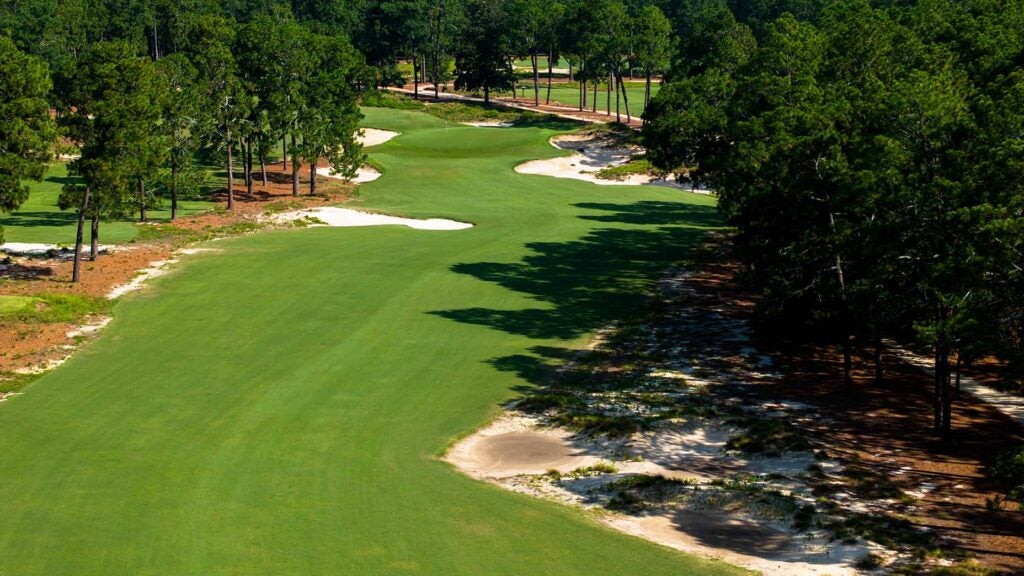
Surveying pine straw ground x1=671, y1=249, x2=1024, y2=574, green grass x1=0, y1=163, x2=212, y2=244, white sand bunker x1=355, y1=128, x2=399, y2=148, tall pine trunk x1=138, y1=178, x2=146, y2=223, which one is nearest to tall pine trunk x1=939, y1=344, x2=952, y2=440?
pine straw ground x1=671, y1=249, x2=1024, y2=574

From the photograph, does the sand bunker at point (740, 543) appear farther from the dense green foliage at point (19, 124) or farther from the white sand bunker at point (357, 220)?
the white sand bunker at point (357, 220)

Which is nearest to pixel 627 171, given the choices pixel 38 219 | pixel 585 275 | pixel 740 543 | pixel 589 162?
pixel 589 162

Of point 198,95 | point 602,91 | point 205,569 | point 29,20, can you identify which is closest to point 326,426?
point 205,569

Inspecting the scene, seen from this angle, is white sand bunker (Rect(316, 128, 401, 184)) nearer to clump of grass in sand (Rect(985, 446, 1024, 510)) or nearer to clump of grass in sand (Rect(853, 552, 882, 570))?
clump of grass in sand (Rect(853, 552, 882, 570))

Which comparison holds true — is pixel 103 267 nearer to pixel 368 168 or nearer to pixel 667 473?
pixel 667 473

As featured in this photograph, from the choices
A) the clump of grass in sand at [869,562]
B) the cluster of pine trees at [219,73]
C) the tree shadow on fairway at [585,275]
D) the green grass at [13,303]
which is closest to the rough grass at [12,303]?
the green grass at [13,303]
